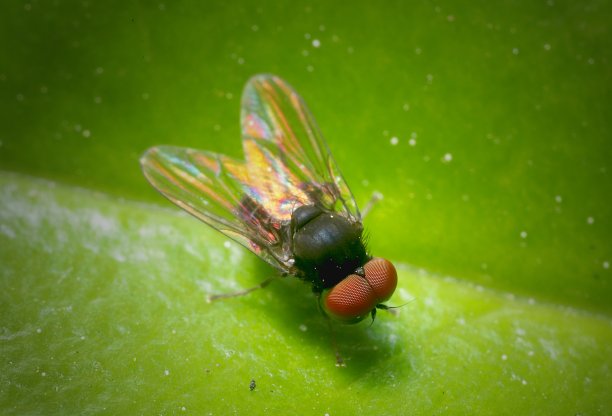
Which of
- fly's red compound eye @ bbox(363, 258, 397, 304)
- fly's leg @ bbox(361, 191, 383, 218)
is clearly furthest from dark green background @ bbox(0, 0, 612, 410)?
fly's red compound eye @ bbox(363, 258, 397, 304)

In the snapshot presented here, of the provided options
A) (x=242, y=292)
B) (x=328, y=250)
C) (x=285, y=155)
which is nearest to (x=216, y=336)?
(x=242, y=292)

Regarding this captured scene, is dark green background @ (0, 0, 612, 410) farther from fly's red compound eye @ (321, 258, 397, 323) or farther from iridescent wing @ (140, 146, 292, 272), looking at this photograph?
fly's red compound eye @ (321, 258, 397, 323)

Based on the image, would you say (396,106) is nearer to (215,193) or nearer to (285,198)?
(285,198)

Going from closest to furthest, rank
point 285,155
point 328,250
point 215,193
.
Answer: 1. point 328,250
2. point 215,193
3. point 285,155

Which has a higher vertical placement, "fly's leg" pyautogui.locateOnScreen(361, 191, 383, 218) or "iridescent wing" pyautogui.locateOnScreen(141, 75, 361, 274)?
"iridescent wing" pyautogui.locateOnScreen(141, 75, 361, 274)

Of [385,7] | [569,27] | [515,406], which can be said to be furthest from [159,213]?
[569,27]

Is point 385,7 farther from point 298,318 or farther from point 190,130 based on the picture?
point 298,318
